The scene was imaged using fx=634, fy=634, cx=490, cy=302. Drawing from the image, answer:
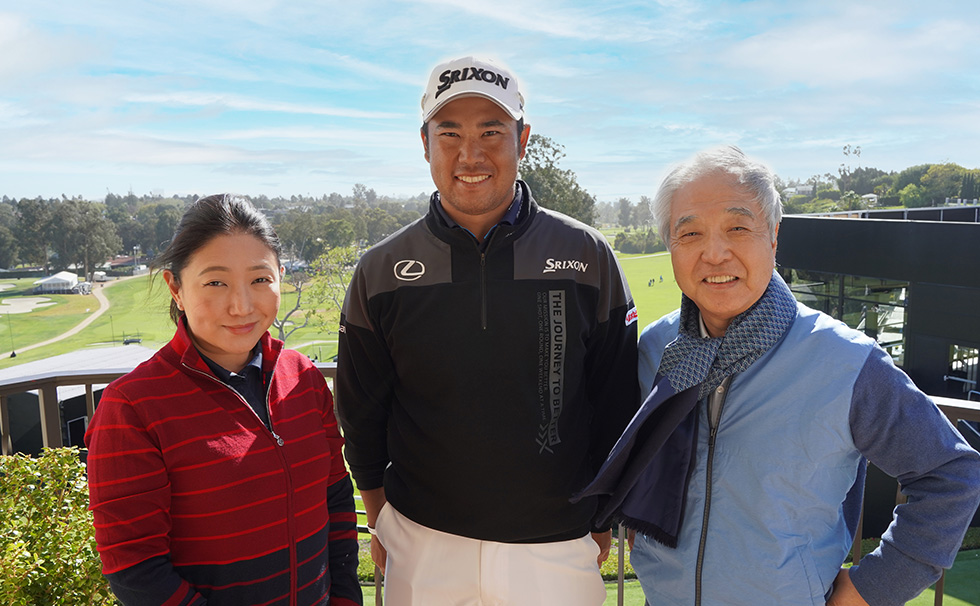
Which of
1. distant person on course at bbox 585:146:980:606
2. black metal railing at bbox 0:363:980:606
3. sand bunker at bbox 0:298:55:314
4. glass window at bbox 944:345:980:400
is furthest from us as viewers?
sand bunker at bbox 0:298:55:314

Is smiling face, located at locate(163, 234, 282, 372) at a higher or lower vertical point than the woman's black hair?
lower

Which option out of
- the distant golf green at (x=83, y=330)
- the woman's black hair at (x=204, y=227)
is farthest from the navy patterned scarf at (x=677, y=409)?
the distant golf green at (x=83, y=330)

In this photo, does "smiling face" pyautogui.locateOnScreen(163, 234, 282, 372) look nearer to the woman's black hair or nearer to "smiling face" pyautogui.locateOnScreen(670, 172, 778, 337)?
the woman's black hair

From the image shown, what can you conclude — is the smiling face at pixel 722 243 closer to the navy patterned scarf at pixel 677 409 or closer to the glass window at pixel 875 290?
the navy patterned scarf at pixel 677 409

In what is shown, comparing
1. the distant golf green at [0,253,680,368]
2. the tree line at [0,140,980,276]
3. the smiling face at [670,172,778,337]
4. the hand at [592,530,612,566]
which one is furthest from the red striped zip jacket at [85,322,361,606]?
the distant golf green at [0,253,680,368]

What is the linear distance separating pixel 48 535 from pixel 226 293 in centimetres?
155

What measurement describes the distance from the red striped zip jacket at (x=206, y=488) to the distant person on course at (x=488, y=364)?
31 cm

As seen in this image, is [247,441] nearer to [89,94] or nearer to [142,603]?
[142,603]

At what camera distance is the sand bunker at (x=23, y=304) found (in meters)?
46.2

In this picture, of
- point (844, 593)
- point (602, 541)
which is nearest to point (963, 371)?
point (602, 541)

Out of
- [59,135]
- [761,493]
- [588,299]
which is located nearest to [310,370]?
[588,299]

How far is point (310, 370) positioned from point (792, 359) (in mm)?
1185

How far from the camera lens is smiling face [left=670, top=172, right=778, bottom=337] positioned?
4.66 feet

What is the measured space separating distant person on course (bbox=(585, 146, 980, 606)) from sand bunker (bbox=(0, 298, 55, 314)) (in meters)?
55.0
